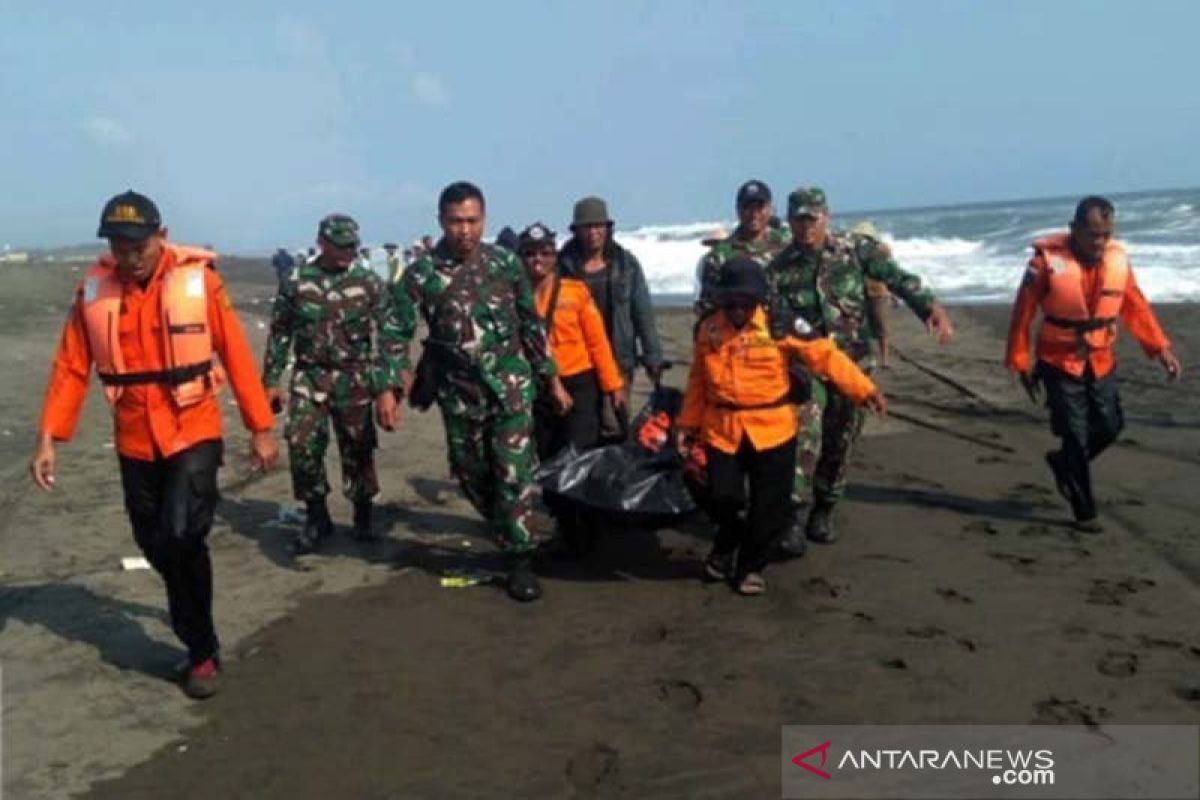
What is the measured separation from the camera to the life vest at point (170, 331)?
4.35m

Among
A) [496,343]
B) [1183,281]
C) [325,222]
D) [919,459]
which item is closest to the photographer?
[496,343]

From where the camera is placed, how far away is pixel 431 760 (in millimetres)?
3943

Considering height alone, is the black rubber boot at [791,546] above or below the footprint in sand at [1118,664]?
above

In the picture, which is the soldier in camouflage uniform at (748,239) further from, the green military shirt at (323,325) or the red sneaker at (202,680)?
the red sneaker at (202,680)

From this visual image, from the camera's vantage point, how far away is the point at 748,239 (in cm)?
663

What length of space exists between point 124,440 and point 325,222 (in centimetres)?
236

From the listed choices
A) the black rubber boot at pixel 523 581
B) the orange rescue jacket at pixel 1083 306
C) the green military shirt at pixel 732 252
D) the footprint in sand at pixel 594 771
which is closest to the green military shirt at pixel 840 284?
the green military shirt at pixel 732 252

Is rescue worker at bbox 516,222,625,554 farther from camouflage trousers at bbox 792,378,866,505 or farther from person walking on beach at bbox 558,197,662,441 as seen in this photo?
camouflage trousers at bbox 792,378,866,505

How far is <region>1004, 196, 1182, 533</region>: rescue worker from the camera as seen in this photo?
621 cm

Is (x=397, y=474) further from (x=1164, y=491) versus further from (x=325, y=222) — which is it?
(x=1164, y=491)

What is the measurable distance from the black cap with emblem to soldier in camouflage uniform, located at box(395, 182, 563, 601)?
1.52 meters

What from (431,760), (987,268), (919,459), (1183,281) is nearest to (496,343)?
(431,760)

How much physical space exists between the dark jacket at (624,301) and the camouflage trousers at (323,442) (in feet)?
4.94

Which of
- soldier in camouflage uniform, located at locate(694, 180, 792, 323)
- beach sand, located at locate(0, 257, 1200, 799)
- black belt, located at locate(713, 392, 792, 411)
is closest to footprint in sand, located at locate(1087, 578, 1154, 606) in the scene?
beach sand, located at locate(0, 257, 1200, 799)
